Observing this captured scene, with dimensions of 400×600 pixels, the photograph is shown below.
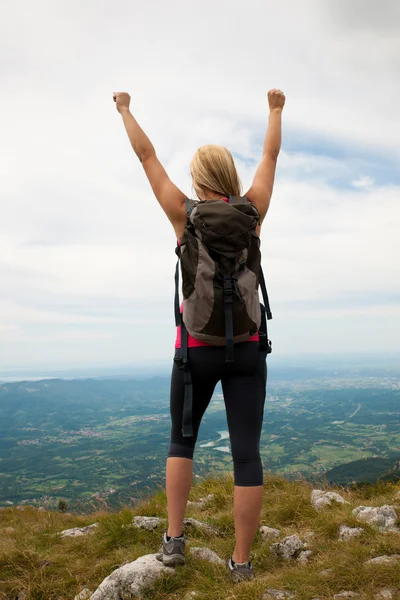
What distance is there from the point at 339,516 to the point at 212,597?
2.38 m

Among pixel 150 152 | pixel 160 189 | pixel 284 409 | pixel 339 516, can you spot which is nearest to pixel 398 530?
pixel 339 516

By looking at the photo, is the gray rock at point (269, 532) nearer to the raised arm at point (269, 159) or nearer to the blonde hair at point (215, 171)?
the raised arm at point (269, 159)

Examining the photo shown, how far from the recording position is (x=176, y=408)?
10.8ft

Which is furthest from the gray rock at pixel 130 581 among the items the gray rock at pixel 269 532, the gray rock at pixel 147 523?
the gray rock at pixel 269 532

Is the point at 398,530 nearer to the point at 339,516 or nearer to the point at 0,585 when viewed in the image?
the point at 339,516

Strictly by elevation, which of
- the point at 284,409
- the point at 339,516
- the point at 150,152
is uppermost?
the point at 150,152

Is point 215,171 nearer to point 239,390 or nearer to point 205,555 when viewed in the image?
point 239,390

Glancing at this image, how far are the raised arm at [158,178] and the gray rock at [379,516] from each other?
4.11m

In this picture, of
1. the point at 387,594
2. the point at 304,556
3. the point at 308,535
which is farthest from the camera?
the point at 308,535

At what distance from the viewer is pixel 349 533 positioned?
4.32m

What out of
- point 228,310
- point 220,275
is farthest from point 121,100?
point 228,310

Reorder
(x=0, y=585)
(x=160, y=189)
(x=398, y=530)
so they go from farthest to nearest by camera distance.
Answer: (x=398, y=530), (x=0, y=585), (x=160, y=189)

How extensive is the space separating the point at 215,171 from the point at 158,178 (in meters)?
0.47

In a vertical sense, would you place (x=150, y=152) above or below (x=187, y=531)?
above
